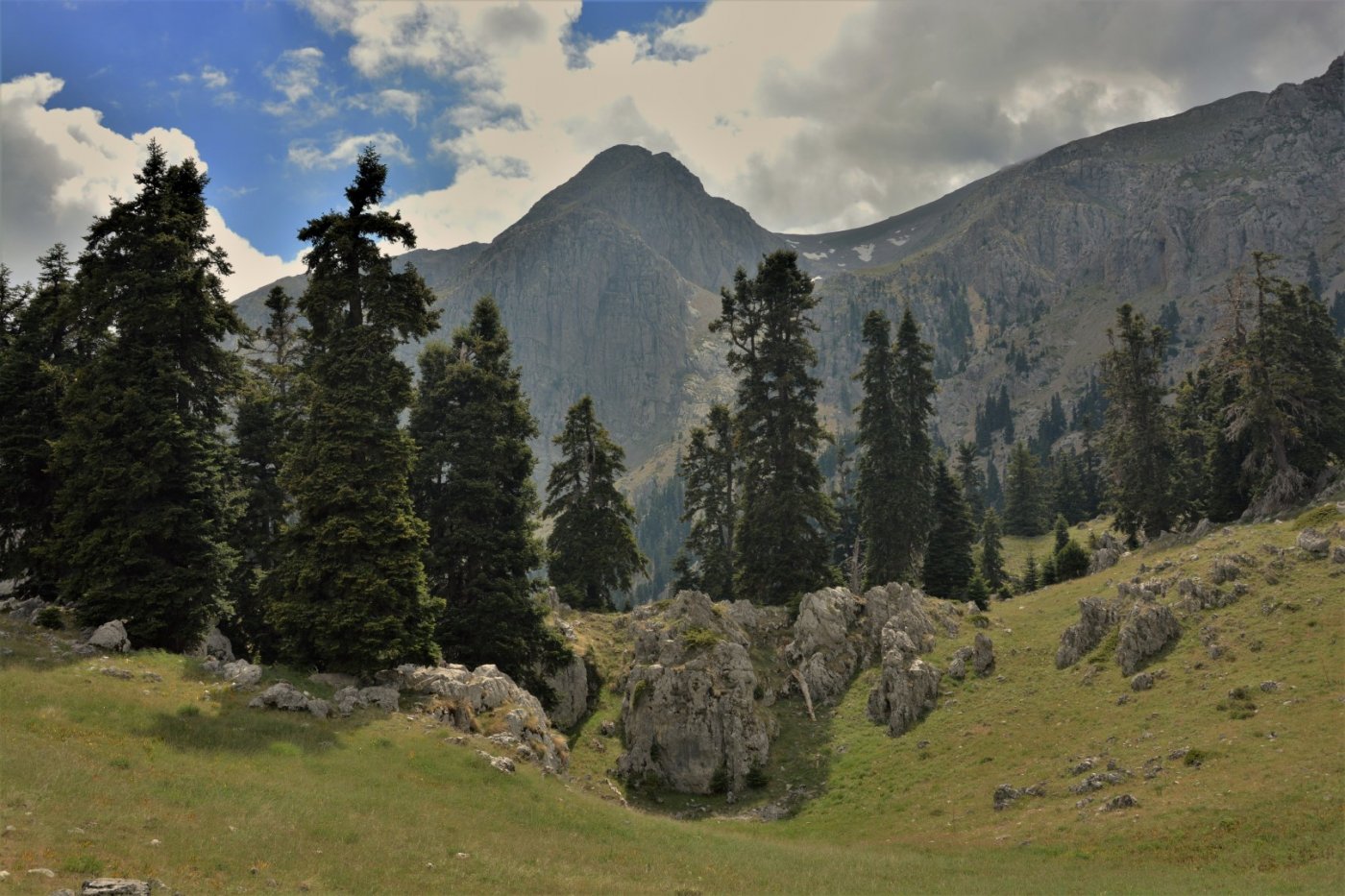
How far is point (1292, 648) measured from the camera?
29547mm

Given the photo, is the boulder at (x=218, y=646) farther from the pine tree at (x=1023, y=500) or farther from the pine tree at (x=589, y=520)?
the pine tree at (x=1023, y=500)

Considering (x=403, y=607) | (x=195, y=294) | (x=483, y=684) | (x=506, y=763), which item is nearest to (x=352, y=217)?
(x=195, y=294)

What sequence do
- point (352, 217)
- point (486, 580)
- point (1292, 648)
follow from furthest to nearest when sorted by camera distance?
1. point (486, 580)
2. point (352, 217)
3. point (1292, 648)

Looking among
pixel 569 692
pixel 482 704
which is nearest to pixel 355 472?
pixel 482 704

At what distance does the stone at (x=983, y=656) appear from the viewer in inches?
1545

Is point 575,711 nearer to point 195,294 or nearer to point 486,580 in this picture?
point 486,580

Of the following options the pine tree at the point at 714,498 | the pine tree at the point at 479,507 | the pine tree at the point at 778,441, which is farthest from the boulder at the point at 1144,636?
the pine tree at the point at 714,498

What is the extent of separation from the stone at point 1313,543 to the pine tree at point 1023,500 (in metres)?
88.0

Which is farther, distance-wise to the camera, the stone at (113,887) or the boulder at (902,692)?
the boulder at (902,692)

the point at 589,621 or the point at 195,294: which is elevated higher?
the point at 195,294

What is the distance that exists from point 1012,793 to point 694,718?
15.2 m

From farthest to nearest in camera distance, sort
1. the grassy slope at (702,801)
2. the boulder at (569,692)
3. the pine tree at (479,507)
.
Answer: the boulder at (569,692)
the pine tree at (479,507)
the grassy slope at (702,801)

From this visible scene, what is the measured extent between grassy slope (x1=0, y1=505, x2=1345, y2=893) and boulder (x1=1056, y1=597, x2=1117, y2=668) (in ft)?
3.89

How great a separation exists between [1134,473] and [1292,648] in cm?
3830
